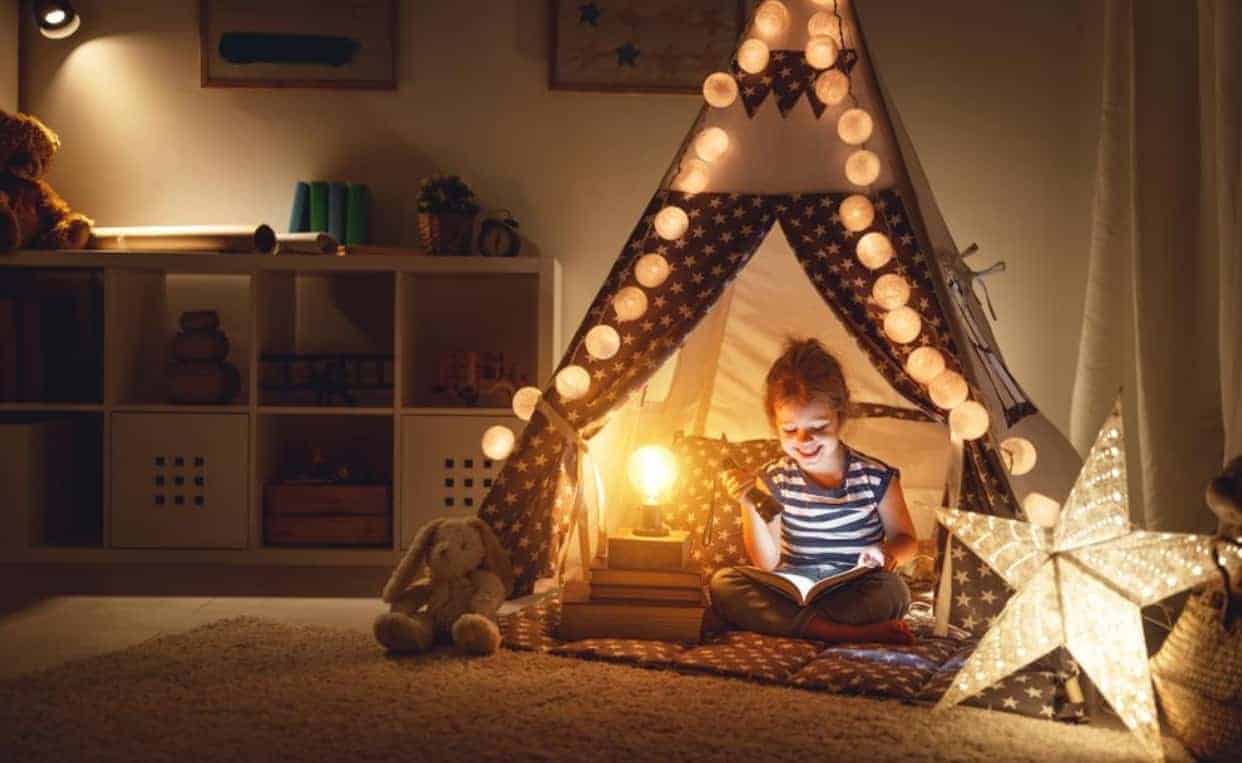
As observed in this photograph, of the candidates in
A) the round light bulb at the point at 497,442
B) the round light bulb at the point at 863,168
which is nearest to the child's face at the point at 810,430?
the round light bulb at the point at 863,168

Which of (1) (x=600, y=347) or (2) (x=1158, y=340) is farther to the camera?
(2) (x=1158, y=340)

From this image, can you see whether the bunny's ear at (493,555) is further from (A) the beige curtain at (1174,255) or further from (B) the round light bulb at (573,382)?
(A) the beige curtain at (1174,255)

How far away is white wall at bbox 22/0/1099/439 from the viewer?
414cm

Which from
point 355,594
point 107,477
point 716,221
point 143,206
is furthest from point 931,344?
point 143,206

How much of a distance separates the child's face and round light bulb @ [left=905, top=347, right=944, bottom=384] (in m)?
0.24

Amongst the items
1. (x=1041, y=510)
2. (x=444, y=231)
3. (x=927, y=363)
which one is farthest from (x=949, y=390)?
(x=444, y=231)

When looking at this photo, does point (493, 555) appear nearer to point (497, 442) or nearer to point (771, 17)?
point (497, 442)

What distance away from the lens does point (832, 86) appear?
282 centimetres

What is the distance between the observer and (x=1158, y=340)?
3.30m

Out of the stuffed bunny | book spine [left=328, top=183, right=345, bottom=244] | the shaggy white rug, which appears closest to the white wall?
book spine [left=328, top=183, right=345, bottom=244]

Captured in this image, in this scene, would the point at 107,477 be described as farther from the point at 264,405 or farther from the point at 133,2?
the point at 133,2

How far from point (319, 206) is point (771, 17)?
1868mm

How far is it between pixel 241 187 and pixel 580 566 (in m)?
2.03

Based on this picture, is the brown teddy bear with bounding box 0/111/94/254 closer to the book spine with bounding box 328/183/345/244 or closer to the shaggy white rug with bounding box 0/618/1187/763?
the book spine with bounding box 328/183/345/244
